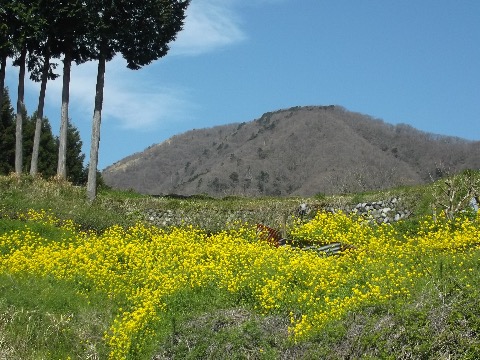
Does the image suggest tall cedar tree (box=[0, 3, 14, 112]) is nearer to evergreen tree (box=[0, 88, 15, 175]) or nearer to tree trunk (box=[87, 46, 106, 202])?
tree trunk (box=[87, 46, 106, 202])

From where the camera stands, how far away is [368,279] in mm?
10359

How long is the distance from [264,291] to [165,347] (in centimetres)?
194

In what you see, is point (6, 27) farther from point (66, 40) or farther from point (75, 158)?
point (75, 158)

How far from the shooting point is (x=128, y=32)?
89.1 ft

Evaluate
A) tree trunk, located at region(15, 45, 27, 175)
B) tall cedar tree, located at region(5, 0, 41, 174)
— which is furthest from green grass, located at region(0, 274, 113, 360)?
tree trunk, located at region(15, 45, 27, 175)

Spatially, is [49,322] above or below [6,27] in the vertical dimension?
below

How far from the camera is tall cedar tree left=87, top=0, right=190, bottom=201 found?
26562 millimetres

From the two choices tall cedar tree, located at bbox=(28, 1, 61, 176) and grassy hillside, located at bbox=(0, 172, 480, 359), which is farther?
tall cedar tree, located at bbox=(28, 1, 61, 176)

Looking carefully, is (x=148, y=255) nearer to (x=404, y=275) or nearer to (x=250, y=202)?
(x=404, y=275)

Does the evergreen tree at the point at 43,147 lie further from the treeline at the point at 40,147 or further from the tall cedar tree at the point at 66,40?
the tall cedar tree at the point at 66,40

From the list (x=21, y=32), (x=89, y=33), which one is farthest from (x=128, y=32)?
(x=21, y=32)

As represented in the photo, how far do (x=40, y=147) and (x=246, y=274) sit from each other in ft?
122

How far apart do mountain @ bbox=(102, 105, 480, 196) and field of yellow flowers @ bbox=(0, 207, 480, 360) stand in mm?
71219

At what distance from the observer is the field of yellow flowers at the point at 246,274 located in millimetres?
9461
